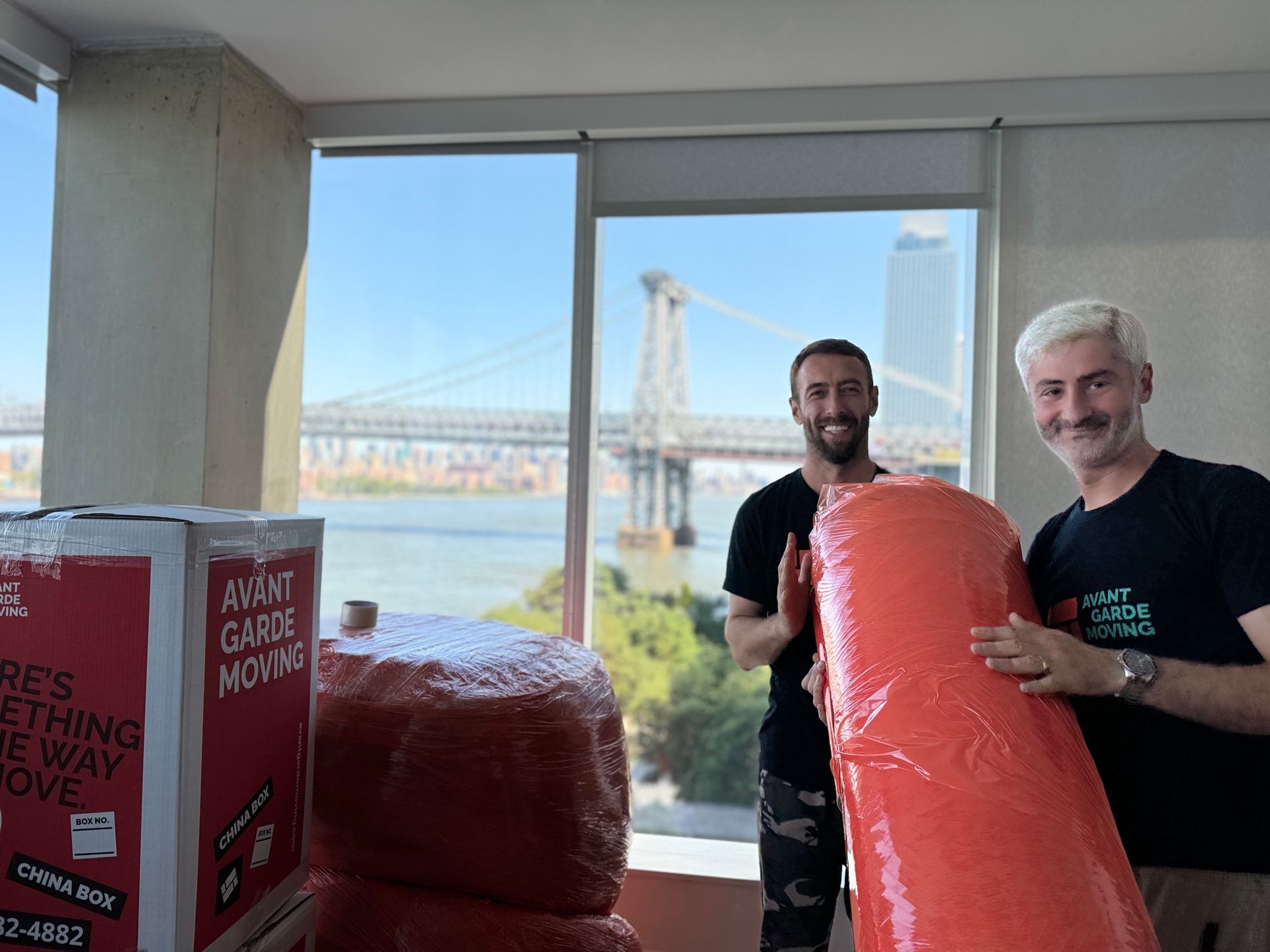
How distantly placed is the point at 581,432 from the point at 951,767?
6.35 feet

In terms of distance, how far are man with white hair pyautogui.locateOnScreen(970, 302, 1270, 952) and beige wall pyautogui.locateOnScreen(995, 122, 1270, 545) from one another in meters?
1.26

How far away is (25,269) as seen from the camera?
271 cm

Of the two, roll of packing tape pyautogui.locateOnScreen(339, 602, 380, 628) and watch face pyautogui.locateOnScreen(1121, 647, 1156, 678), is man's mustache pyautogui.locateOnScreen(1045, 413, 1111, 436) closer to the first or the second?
watch face pyautogui.locateOnScreen(1121, 647, 1156, 678)

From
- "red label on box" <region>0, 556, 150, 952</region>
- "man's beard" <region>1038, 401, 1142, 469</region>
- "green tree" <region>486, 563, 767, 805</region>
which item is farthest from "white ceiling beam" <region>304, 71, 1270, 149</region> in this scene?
"green tree" <region>486, 563, 767, 805</region>

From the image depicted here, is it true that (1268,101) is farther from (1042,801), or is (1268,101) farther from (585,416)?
(1042,801)

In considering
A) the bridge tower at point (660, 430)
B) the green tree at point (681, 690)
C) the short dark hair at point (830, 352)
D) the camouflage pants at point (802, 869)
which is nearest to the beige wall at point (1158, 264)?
the short dark hair at point (830, 352)

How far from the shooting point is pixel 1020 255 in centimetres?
247

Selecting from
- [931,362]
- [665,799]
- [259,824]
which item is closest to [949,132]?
[259,824]

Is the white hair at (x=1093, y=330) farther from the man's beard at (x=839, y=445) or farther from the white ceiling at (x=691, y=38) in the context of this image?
the white ceiling at (x=691, y=38)

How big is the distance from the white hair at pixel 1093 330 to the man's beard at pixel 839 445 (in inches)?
16.9

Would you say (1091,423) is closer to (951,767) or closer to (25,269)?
(951,767)

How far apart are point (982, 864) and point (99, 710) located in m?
0.97

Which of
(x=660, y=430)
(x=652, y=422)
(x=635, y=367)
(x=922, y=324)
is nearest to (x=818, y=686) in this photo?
(x=922, y=324)

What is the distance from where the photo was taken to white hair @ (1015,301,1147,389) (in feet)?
4.09
